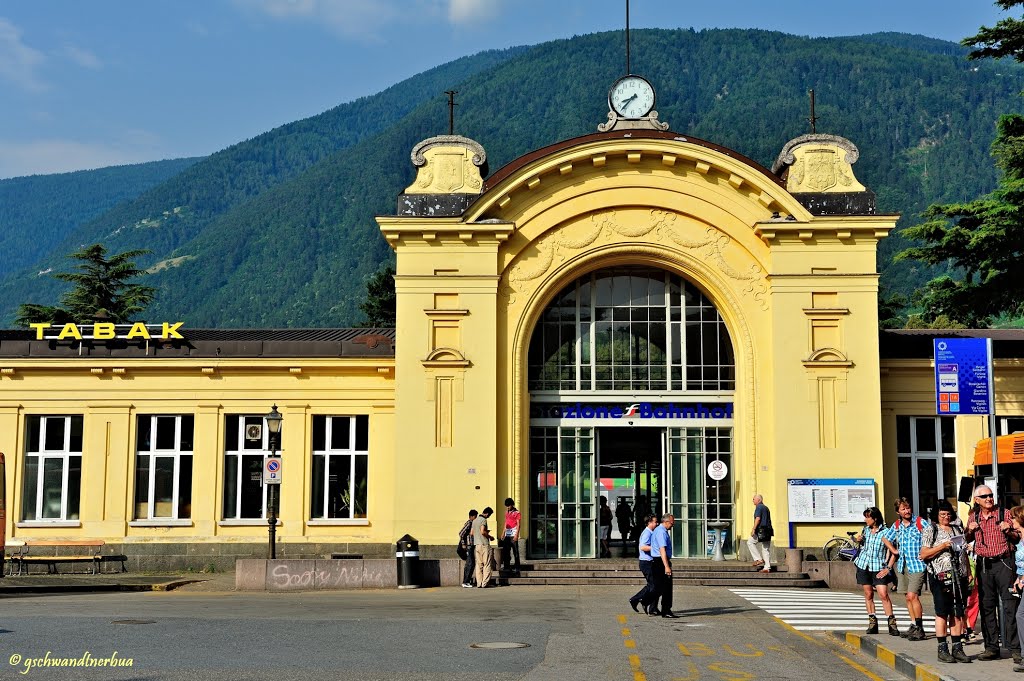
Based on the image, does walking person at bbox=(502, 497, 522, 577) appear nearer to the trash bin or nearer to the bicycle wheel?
the trash bin

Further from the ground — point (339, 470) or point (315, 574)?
point (339, 470)

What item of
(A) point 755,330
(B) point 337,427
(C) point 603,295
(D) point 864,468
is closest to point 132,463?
(B) point 337,427

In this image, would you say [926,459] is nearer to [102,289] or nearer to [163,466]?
[163,466]

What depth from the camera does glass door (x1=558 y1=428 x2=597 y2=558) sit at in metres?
29.4

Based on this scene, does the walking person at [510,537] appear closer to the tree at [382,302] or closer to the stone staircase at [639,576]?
the stone staircase at [639,576]

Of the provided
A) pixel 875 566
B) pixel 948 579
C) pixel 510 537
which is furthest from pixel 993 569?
pixel 510 537

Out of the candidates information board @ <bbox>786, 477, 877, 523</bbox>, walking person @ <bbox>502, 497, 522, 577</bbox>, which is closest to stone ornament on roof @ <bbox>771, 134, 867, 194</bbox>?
information board @ <bbox>786, 477, 877, 523</bbox>

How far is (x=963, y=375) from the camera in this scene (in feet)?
70.5

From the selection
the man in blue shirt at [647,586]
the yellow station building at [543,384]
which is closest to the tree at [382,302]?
the yellow station building at [543,384]

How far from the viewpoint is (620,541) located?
30031mm

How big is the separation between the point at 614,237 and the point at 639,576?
8.65 metres

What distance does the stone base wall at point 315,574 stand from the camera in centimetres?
2425

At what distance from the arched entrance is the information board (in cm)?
192

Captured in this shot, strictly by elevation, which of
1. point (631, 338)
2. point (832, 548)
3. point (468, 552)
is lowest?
point (832, 548)
